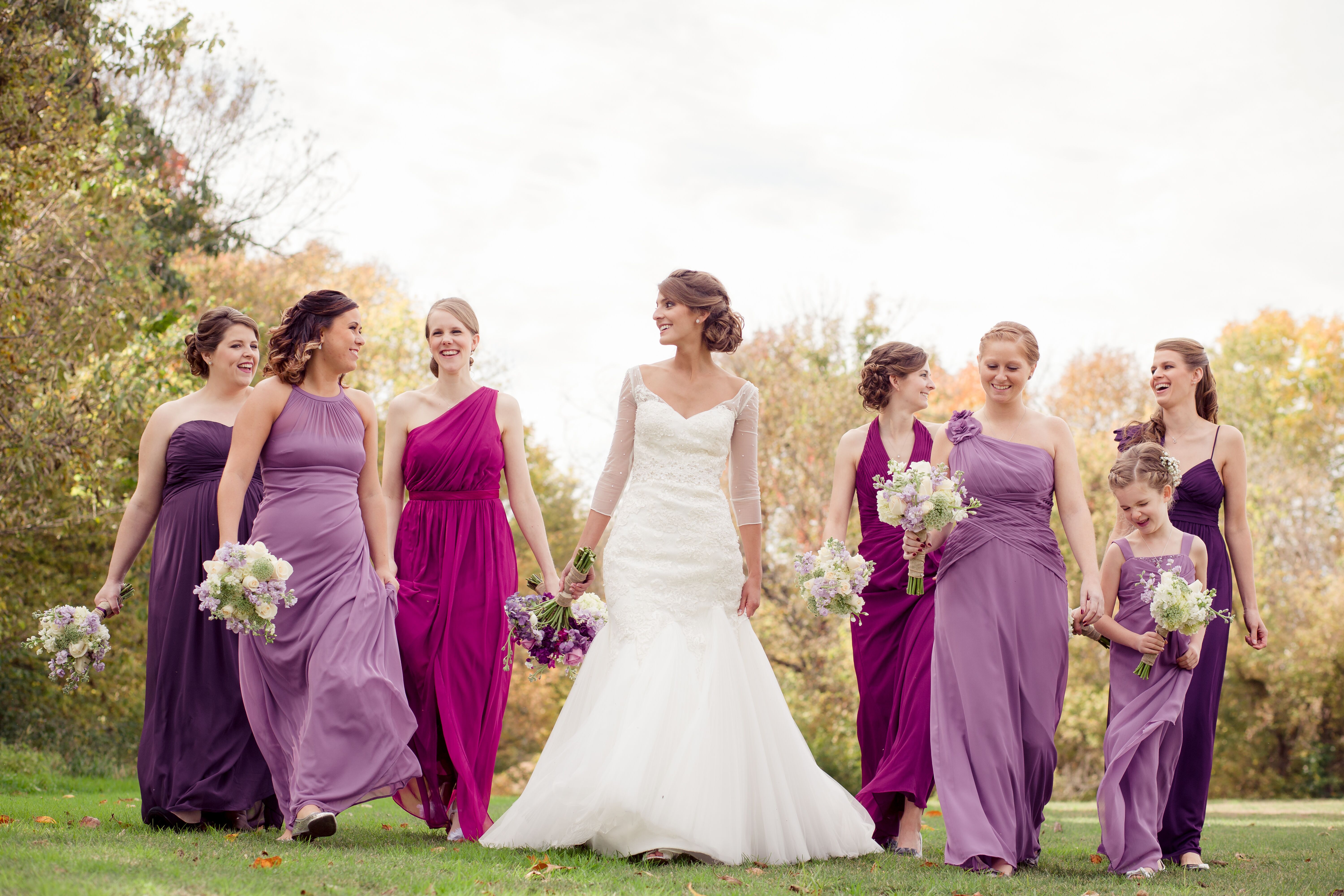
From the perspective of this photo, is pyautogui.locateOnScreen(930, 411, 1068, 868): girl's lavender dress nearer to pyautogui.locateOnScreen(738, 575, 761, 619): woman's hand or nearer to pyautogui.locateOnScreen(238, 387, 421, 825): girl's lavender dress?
pyautogui.locateOnScreen(738, 575, 761, 619): woman's hand

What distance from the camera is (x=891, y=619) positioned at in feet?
23.4

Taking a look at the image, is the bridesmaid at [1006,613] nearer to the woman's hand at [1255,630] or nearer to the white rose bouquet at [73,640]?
the woman's hand at [1255,630]

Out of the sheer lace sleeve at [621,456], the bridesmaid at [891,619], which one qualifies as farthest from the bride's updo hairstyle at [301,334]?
the bridesmaid at [891,619]

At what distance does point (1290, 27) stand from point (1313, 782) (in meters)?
17.8

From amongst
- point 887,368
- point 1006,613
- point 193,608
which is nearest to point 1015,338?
point 887,368

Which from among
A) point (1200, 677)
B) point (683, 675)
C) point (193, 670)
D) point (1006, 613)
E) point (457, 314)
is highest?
point (457, 314)

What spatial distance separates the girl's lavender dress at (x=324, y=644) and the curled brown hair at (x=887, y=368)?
10.1 feet

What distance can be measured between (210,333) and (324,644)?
227cm

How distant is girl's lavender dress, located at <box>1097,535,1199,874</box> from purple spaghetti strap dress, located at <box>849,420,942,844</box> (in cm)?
99

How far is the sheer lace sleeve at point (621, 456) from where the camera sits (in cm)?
631

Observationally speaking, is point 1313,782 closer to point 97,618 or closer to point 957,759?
point 957,759

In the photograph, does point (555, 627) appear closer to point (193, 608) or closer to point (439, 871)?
point (439, 871)

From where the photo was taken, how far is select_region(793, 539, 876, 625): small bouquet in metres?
6.15

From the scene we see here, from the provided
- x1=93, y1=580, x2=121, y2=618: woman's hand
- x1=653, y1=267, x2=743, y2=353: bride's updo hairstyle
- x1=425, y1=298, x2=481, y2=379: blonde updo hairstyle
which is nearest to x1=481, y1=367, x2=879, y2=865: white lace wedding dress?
x1=653, y1=267, x2=743, y2=353: bride's updo hairstyle
